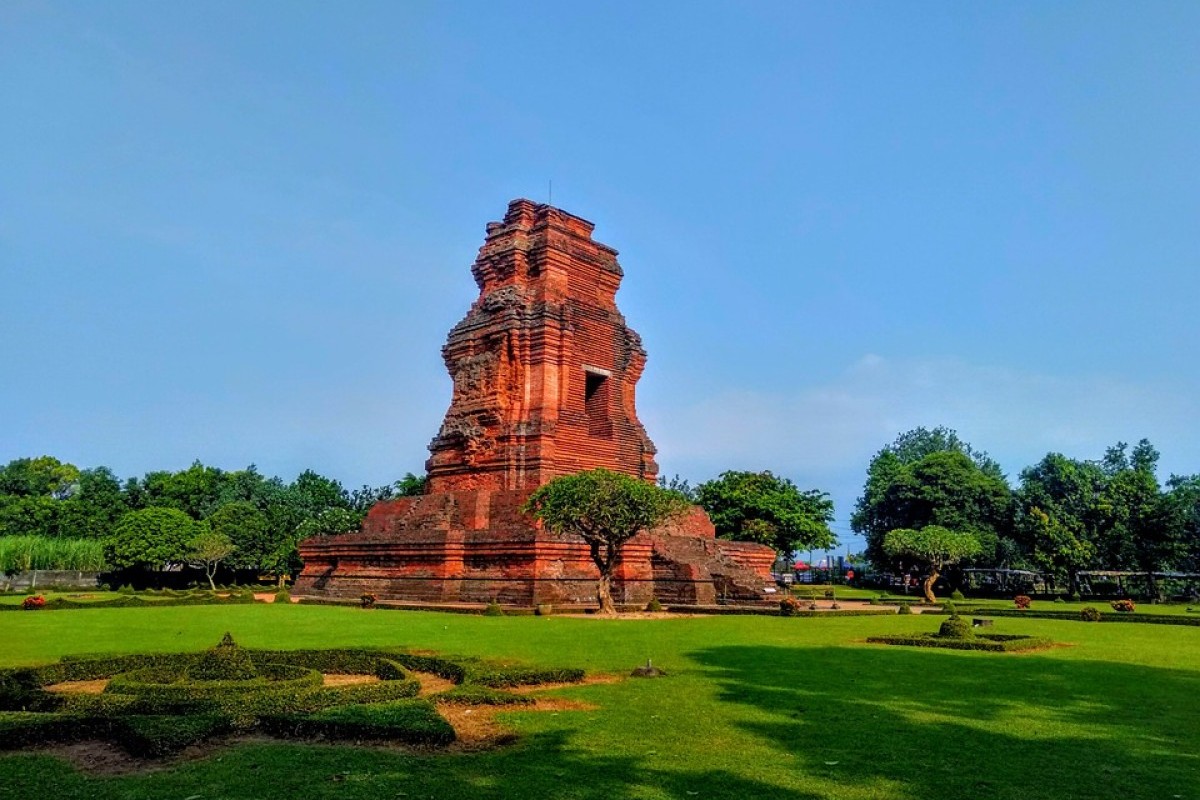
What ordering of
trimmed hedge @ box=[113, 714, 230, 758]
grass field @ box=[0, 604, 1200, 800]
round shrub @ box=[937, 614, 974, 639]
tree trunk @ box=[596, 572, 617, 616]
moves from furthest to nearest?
tree trunk @ box=[596, 572, 617, 616] → round shrub @ box=[937, 614, 974, 639] → trimmed hedge @ box=[113, 714, 230, 758] → grass field @ box=[0, 604, 1200, 800]

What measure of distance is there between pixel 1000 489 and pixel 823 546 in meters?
10.6

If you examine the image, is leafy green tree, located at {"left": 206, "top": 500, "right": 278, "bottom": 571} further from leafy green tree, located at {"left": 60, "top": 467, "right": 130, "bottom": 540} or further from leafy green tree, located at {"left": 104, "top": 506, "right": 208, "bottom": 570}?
leafy green tree, located at {"left": 60, "top": 467, "right": 130, "bottom": 540}

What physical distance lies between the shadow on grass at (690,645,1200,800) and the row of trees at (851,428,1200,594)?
1003 inches

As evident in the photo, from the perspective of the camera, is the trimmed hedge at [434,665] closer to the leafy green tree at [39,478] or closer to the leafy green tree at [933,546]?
the leafy green tree at [933,546]

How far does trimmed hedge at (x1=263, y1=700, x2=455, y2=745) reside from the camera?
757cm

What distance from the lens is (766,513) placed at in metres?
47.0

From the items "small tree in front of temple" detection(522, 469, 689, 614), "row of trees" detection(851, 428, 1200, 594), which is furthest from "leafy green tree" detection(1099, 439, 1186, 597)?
"small tree in front of temple" detection(522, 469, 689, 614)

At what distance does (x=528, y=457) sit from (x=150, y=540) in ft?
81.5

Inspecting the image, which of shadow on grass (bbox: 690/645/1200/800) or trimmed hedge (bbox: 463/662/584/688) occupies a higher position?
trimmed hedge (bbox: 463/662/584/688)

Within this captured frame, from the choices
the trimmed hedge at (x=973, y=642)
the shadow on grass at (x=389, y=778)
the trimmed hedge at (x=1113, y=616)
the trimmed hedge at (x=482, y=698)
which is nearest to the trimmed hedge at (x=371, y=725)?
the shadow on grass at (x=389, y=778)

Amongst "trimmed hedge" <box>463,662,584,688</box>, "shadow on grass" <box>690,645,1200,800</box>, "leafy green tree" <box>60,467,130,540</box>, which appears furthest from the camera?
"leafy green tree" <box>60,467,130,540</box>

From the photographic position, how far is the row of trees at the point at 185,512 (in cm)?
4494

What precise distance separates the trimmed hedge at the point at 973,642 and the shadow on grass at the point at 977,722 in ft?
5.29

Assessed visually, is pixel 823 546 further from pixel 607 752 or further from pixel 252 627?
pixel 607 752
